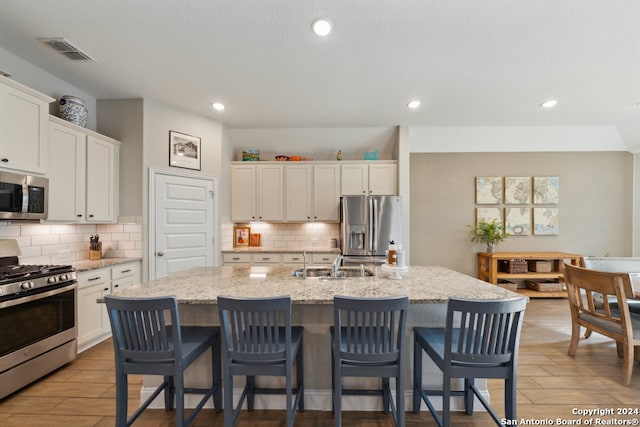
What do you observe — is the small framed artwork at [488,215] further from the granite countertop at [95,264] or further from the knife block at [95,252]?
the knife block at [95,252]

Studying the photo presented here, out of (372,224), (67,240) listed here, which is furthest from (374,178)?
(67,240)

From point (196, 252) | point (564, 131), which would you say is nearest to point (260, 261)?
point (196, 252)

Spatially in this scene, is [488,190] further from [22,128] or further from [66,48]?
[22,128]

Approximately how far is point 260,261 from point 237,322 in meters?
3.04

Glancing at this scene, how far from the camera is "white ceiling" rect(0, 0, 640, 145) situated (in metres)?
2.18

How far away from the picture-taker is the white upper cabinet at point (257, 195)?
4.93 m

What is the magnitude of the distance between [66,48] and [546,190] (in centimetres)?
660

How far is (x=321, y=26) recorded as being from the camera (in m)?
2.31

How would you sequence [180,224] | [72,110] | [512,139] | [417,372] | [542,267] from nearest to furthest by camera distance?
1. [417,372]
2. [72,110]
3. [180,224]
4. [542,267]
5. [512,139]

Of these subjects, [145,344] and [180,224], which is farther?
[180,224]

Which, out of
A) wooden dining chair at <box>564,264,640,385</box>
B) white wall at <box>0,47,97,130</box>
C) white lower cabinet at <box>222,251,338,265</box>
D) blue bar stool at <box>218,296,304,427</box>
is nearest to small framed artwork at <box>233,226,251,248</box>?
white lower cabinet at <box>222,251,338,265</box>

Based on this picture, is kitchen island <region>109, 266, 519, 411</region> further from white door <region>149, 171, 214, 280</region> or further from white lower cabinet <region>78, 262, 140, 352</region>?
white door <region>149, 171, 214, 280</region>

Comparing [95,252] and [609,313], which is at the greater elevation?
[95,252]

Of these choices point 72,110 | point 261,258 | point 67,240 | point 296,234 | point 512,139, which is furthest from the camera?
point 296,234
